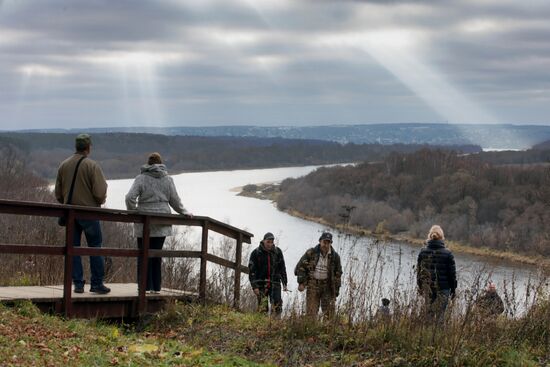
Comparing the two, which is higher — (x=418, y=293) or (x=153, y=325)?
(x=418, y=293)

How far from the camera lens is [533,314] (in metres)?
8.46

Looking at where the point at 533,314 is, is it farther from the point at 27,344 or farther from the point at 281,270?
the point at 27,344

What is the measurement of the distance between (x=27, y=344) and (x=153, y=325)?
8.05 feet

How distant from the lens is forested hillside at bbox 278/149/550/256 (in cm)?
8550

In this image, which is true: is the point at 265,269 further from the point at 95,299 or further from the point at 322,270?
the point at 95,299

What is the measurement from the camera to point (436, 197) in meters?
105

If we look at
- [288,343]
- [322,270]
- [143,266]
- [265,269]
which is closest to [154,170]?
[143,266]

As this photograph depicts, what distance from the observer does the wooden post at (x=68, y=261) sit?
926cm

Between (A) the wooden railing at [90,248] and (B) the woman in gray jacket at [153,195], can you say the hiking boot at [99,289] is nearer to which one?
(A) the wooden railing at [90,248]

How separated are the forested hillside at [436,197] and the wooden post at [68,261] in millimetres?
62147

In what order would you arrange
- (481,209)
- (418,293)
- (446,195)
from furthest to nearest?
(446,195)
(481,209)
(418,293)

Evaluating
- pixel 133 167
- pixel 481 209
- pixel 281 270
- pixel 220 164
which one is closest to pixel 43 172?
pixel 133 167

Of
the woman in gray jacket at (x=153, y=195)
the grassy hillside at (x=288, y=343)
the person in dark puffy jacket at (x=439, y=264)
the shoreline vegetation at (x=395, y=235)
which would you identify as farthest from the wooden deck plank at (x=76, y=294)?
the shoreline vegetation at (x=395, y=235)

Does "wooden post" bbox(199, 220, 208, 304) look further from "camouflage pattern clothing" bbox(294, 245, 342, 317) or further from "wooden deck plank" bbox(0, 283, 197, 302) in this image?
"camouflage pattern clothing" bbox(294, 245, 342, 317)
